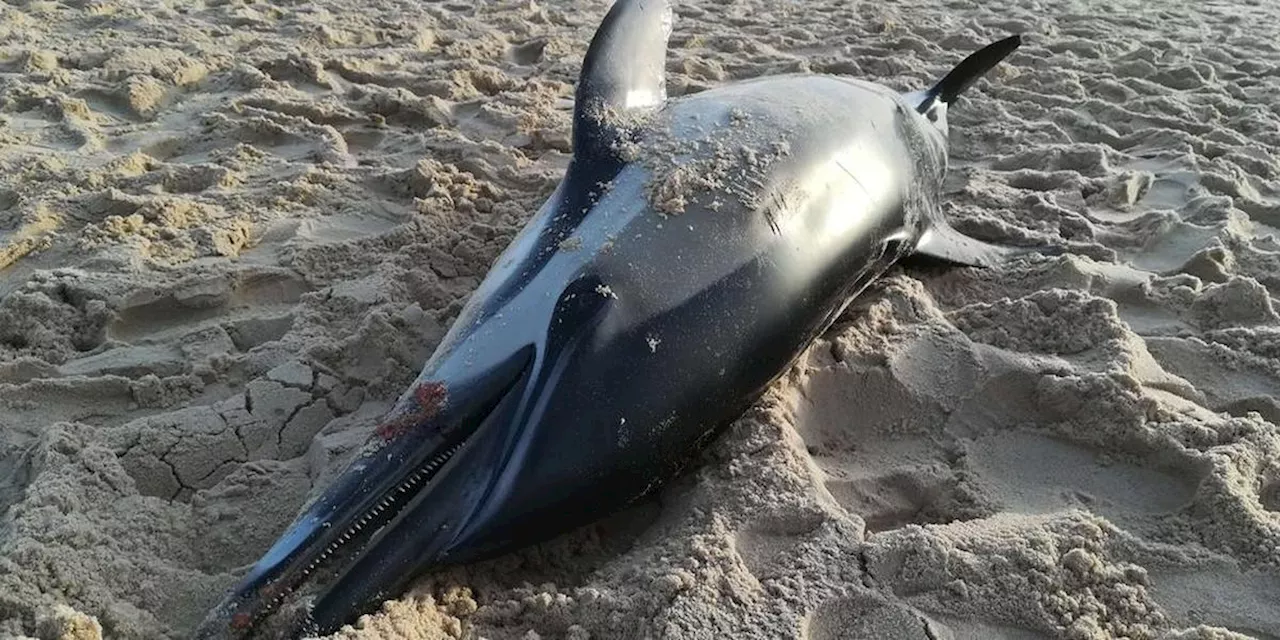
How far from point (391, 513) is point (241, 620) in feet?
1.22

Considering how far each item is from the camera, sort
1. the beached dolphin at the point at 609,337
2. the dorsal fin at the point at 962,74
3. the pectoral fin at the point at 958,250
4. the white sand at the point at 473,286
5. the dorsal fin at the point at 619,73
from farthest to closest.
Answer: the dorsal fin at the point at 962,74 → the pectoral fin at the point at 958,250 → the dorsal fin at the point at 619,73 → the white sand at the point at 473,286 → the beached dolphin at the point at 609,337

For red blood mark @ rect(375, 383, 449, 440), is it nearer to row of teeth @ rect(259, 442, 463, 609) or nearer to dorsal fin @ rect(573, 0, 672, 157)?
row of teeth @ rect(259, 442, 463, 609)

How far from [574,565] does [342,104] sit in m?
3.19

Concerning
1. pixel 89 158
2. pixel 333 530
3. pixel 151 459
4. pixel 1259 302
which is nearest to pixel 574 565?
pixel 333 530

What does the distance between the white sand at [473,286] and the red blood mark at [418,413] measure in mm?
364

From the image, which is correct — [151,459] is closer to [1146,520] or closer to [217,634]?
[217,634]

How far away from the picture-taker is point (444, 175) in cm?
401

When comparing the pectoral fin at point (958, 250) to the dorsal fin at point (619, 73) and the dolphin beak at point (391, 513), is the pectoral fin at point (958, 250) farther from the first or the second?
the dolphin beak at point (391, 513)

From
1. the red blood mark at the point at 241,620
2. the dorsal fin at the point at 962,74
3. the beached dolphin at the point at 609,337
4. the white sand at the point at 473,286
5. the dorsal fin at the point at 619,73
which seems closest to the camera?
the red blood mark at the point at 241,620

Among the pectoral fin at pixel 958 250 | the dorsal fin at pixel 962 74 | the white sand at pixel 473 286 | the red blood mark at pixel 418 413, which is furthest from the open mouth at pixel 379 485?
the dorsal fin at pixel 962 74

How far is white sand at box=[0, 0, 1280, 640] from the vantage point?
2209 mm

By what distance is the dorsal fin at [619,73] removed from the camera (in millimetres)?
2986

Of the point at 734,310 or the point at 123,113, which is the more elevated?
the point at 734,310

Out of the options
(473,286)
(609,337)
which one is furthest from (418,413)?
(473,286)
